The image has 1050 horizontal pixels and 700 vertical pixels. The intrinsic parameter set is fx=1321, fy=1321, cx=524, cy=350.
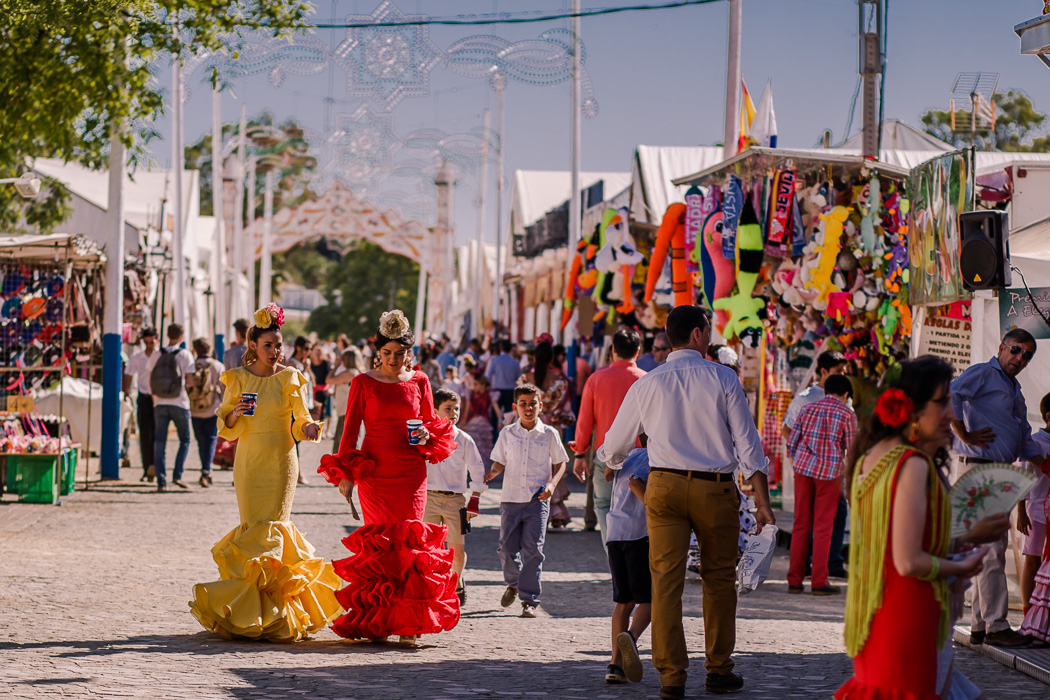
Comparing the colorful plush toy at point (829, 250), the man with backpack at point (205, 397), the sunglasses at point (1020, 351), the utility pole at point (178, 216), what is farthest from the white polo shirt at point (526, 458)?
the utility pole at point (178, 216)

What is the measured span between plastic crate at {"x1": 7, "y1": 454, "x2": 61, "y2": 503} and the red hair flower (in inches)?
466

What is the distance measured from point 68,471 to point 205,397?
1.88 meters

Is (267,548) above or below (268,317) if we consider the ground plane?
below

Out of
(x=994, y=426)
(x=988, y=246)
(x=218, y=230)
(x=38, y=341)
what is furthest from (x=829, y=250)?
(x=218, y=230)

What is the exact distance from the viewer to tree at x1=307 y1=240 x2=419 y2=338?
80438mm

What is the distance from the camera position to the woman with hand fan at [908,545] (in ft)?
13.4

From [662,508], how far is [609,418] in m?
2.93

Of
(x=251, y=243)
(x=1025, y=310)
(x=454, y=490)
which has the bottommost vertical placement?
(x=454, y=490)

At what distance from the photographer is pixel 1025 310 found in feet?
31.2

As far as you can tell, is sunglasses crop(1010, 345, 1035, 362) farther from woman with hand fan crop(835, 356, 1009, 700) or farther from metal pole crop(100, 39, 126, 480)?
metal pole crop(100, 39, 126, 480)

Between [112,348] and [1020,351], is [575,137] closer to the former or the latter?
[112,348]

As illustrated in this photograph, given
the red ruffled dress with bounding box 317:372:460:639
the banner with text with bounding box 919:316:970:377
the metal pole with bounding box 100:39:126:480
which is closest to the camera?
the red ruffled dress with bounding box 317:372:460:639

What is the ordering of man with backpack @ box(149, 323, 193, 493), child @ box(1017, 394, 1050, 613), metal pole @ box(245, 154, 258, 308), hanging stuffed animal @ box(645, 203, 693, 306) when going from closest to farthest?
child @ box(1017, 394, 1050, 613) → hanging stuffed animal @ box(645, 203, 693, 306) → man with backpack @ box(149, 323, 193, 493) → metal pole @ box(245, 154, 258, 308)

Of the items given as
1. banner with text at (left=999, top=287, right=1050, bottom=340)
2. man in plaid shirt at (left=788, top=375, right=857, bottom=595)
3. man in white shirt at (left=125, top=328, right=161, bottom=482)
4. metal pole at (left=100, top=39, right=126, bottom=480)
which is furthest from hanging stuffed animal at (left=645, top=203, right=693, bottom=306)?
metal pole at (left=100, top=39, right=126, bottom=480)
